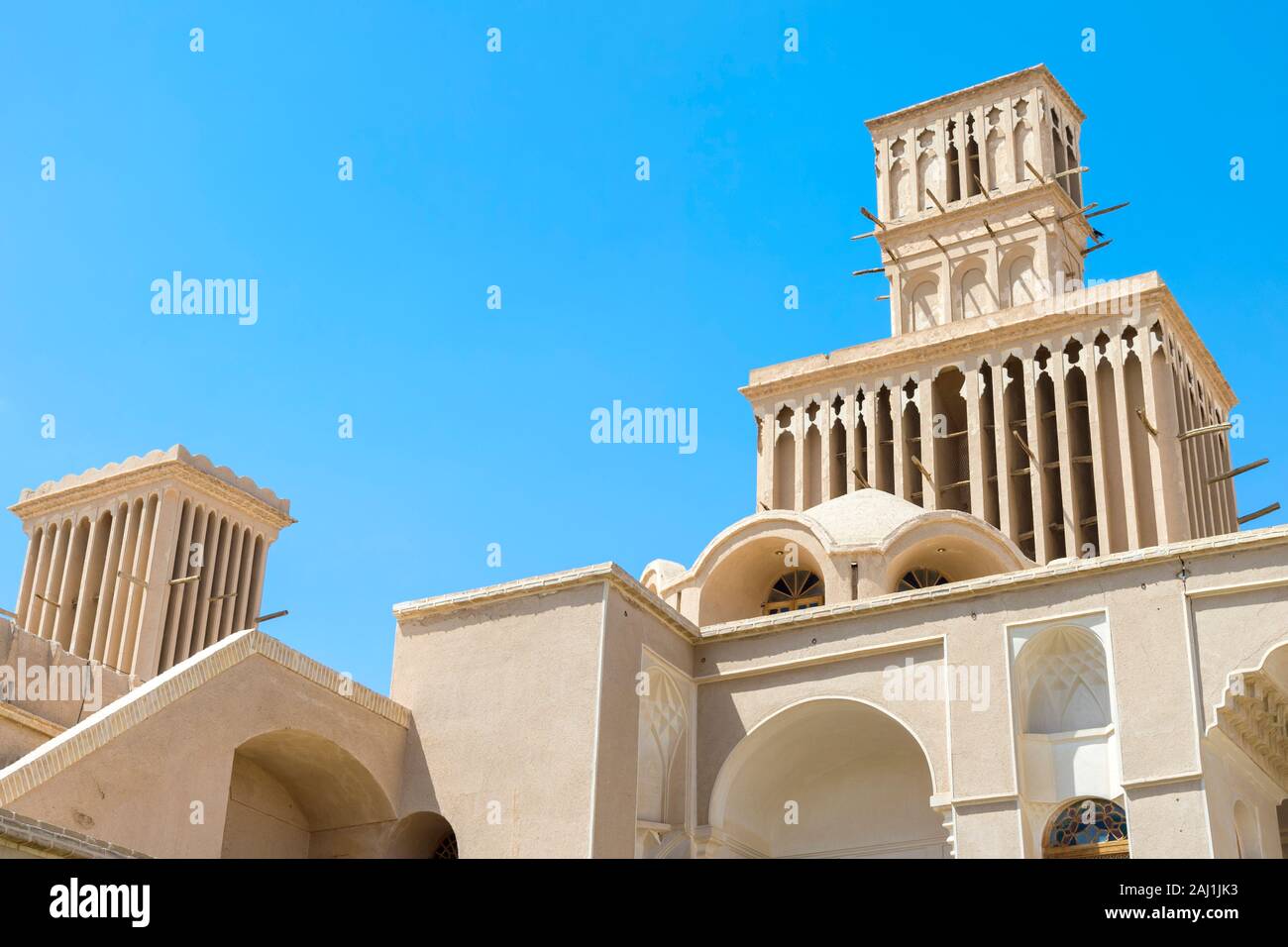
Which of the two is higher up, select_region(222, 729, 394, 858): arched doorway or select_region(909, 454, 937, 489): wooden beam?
select_region(909, 454, 937, 489): wooden beam

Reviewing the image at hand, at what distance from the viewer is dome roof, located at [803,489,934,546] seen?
21406 mm

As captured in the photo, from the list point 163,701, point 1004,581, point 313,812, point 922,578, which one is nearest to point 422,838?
point 313,812

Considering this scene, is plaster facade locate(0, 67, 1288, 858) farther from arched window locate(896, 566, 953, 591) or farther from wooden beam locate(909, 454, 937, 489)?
wooden beam locate(909, 454, 937, 489)

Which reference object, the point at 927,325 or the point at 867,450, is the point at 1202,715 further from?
the point at 927,325

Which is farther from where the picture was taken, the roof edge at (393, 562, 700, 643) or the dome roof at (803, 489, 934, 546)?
the dome roof at (803, 489, 934, 546)

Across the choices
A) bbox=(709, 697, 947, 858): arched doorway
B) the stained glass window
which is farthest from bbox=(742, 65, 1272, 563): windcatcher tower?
the stained glass window

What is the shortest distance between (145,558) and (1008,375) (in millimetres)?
16420

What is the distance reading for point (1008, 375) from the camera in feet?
92.8

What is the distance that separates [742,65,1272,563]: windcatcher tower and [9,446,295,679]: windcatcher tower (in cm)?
1095

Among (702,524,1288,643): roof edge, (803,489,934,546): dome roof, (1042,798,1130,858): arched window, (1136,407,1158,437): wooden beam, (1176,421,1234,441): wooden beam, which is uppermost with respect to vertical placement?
(1136,407,1158,437): wooden beam

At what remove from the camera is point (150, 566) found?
31969mm

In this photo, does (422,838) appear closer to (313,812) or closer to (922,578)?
(313,812)
